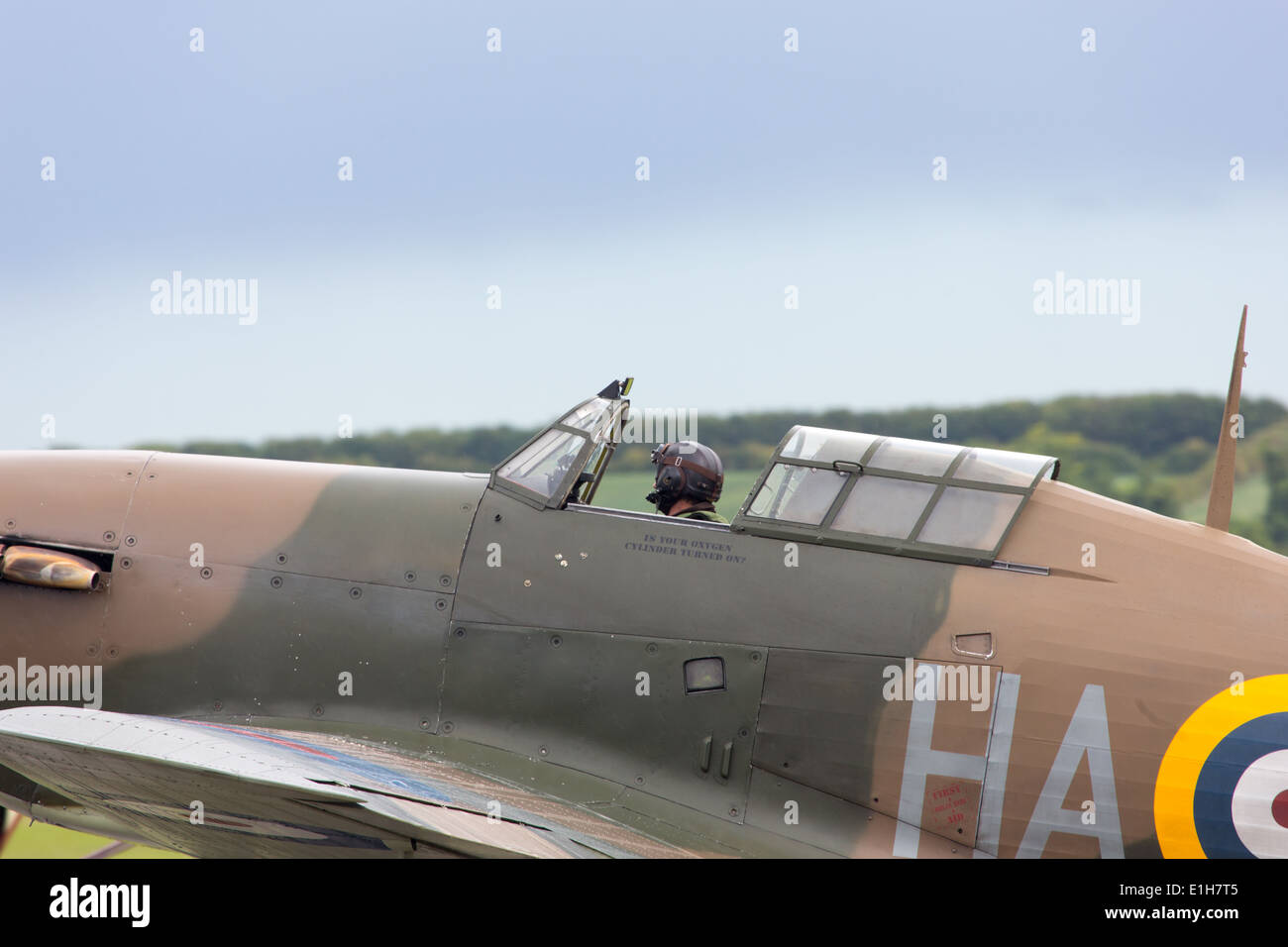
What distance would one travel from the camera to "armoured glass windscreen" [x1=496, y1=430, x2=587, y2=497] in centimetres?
611

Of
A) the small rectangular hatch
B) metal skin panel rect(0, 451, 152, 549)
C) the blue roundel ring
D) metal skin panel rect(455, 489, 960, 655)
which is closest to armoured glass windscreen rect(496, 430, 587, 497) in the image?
metal skin panel rect(455, 489, 960, 655)

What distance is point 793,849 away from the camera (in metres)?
5.36

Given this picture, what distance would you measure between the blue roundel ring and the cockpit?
50.2 inches

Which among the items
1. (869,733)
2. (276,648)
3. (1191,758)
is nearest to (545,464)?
(276,648)

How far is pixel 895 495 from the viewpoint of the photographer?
18.7 feet

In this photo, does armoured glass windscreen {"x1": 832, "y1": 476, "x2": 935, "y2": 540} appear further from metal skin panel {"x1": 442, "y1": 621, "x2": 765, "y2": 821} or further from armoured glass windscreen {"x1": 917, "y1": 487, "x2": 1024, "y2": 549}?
metal skin panel {"x1": 442, "y1": 621, "x2": 765, "y2": 821}

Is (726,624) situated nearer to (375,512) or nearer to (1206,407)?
(375,512)

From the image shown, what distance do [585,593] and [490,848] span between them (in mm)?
1769

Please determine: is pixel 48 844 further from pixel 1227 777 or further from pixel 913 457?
pixel 1227 777

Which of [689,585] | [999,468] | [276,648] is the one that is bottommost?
[276,648]

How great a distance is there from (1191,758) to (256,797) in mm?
3904

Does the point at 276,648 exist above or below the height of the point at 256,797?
above

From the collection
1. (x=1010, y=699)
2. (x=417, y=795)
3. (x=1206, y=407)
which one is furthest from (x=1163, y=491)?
(x=417, y=795)

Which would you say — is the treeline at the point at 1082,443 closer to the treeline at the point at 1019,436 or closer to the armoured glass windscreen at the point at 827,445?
the treeline at the point at 1019,436
